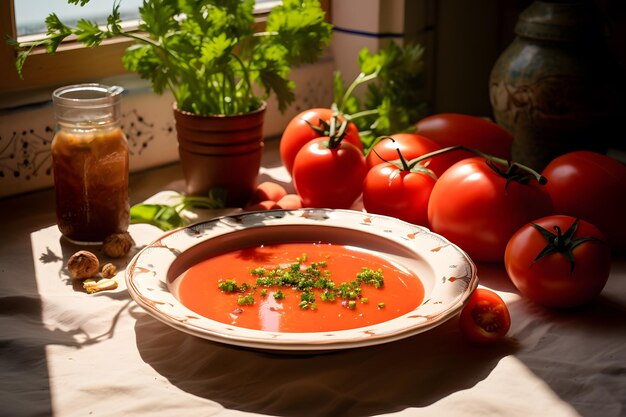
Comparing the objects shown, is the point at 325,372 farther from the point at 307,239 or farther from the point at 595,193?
the point at 595,193

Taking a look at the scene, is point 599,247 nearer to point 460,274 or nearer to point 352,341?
point 460,274

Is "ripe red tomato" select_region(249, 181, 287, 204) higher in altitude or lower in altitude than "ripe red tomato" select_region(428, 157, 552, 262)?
lower

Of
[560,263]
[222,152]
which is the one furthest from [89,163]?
[560,263]

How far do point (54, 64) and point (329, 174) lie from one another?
0.56 metres

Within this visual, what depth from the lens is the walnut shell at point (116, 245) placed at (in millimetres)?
1322

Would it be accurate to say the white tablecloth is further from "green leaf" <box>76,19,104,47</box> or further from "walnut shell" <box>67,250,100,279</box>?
"green leaf" <box>76,19,104,47</box>

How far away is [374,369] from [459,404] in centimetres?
12

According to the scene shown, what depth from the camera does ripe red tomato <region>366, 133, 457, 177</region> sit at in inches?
59.6

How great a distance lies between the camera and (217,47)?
1.40 m

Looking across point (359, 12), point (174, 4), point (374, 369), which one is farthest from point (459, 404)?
point (359, 12)

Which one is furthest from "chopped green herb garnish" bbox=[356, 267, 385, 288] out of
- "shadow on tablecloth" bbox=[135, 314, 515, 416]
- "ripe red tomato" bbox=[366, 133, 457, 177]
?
A: "ripe red tomato" bbox=[366, 133, 457, 177]

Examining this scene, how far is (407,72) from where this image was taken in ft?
5.64

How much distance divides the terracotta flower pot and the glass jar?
157mm

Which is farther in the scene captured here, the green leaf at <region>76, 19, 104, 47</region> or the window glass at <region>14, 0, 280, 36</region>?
the window glass at <region>14, 0, 280, 36</region>
